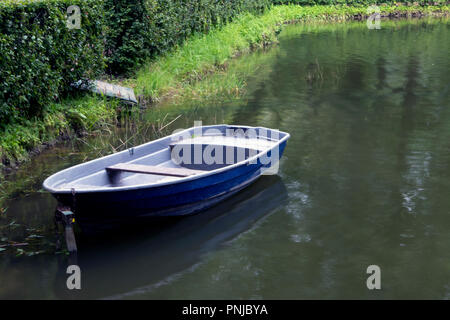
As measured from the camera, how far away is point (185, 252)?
7.46 m

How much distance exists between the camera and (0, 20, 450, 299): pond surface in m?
6.61

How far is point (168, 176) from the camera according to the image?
343 inches

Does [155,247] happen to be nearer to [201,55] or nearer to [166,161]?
[166,161]

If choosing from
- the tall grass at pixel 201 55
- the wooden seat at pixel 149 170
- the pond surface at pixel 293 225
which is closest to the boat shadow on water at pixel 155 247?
the pond surface at pixel 293 225

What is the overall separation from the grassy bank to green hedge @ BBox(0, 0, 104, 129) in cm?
35

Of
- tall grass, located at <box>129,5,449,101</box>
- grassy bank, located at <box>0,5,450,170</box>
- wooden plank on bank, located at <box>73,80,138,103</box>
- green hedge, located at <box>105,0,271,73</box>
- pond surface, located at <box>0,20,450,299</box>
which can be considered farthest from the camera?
tall grass, located at <box>129,5,449,101</box>

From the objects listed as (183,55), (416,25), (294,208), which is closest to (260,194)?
(294,208)

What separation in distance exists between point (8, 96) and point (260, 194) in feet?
15.7

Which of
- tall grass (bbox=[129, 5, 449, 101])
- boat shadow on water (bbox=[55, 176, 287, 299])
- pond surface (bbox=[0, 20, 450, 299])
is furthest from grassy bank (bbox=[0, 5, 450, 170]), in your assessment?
boat shadow on water (bbox=[55, 176, 287, 299])

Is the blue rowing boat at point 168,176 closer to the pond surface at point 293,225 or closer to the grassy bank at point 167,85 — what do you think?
the pond surface at point 293,225

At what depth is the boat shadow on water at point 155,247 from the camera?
6.65 m

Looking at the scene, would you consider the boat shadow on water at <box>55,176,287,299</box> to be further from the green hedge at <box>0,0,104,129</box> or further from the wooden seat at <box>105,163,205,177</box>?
the green hedge at <box>0,0,104,129</box>

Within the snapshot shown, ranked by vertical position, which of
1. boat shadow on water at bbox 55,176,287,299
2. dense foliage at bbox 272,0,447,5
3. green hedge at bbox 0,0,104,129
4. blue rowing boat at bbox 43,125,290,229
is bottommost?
boat shadow on water at bbox 55,176,287,299

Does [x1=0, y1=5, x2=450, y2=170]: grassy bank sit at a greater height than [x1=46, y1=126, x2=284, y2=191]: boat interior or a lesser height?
greater
